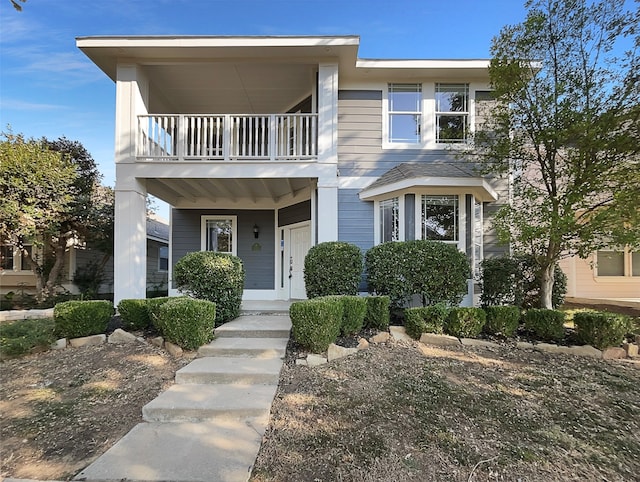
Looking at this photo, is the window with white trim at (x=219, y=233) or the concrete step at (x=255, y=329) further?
the window with white trim at (x=219, y=233)

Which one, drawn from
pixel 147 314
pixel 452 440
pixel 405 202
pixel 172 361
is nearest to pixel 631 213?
pixel 405 202

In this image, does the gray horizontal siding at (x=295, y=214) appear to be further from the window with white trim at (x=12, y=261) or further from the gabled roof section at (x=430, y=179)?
the window with white trim at (x=12, y=261)

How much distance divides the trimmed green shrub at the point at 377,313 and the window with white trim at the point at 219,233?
576 centimetres

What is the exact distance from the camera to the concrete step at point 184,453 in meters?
2.56

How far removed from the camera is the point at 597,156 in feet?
18.7

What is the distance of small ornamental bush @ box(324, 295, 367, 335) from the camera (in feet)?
17.6

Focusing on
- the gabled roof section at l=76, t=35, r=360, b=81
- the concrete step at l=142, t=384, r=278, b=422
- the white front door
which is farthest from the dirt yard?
the gabled roof section at l=76, t=35, r=360, b=81

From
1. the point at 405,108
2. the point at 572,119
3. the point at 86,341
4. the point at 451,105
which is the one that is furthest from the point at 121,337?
the point at 451,105

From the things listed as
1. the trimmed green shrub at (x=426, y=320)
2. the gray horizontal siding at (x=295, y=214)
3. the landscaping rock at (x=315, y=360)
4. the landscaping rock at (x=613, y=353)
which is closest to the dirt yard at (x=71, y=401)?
the landscaping rock at (x=315, y=360)

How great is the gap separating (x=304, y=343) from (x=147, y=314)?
2.91 metres

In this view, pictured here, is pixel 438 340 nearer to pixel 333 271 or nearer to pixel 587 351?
pixel 333 271

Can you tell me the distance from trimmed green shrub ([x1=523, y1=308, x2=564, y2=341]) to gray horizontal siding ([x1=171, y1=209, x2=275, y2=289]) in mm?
6735

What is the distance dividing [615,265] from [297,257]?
9.68m

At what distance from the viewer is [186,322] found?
4.85 metres
